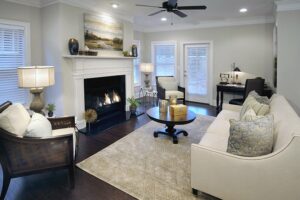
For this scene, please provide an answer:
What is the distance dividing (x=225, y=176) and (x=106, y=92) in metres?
3.76

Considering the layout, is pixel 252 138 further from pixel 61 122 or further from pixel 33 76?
pixel 33 76

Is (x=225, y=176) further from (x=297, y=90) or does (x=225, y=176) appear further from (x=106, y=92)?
(x=106, y=92)

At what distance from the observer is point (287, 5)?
3857mm

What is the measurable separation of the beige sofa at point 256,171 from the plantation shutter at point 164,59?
533cm

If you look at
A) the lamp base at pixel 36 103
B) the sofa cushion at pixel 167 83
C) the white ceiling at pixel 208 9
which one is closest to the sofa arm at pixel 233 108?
the white ceiling at pixel 208 9

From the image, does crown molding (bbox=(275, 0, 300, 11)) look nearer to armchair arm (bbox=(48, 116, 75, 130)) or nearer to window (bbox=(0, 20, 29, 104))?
armchair arm (bbox=(48, 116, 75, 130))

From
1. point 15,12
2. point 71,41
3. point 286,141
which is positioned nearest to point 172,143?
point 286,141

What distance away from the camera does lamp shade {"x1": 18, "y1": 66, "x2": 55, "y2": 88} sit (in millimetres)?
2984

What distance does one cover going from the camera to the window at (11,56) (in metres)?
3.55

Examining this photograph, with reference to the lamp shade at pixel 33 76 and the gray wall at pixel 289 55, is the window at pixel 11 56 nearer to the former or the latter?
the lamp shade at pixel 33 76

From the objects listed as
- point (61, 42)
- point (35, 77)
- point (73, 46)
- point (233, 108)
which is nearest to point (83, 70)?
point (73, 46)

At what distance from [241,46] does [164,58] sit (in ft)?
8.63

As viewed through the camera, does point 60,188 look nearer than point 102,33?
Yes

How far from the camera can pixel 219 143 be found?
95.5 inches
